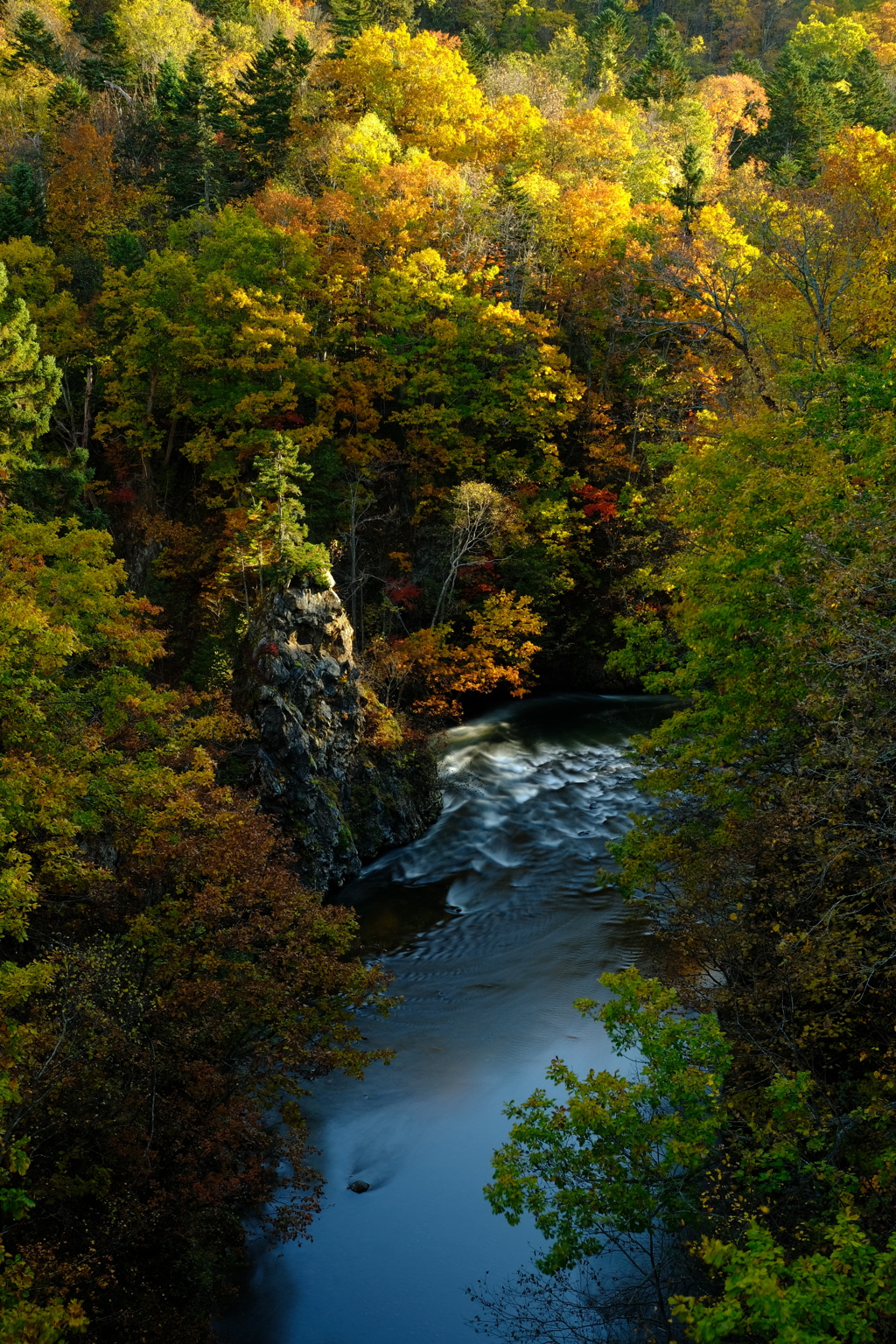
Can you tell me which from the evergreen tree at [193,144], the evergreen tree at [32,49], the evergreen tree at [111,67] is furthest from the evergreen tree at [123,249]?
the evergreen tree at [32,49]

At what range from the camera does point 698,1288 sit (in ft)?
31.1

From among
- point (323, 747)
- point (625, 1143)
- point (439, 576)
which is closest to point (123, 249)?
point (439, 576)

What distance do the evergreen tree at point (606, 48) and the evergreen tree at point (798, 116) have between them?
9214 millimetres

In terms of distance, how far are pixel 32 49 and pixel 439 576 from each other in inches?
1591

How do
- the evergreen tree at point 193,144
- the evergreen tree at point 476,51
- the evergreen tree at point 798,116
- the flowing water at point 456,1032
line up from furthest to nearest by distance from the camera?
the evergreen tree at point 476,51 < the evergreen tree at point 798,116 < the evergreen tree at point 193,144 < the flowing water at point 456,1032

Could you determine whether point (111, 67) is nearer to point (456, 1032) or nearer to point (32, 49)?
point (32, 49)

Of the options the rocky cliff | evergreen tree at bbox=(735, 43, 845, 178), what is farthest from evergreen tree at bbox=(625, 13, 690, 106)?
the rocky cliff

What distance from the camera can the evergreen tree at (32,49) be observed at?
150 ft

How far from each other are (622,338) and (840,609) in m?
28.2

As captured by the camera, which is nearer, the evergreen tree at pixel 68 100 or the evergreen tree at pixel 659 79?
the evergreen tree at pixel 68 100

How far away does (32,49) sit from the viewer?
4631 cm

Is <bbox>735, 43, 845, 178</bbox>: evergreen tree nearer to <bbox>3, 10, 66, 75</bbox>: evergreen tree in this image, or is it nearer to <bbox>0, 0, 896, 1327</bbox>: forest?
<bbox>0, 0, 896, 1327</bbox>: forest

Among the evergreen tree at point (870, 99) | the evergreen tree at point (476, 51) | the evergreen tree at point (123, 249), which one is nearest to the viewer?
the evergreen tree at point (123, 249)

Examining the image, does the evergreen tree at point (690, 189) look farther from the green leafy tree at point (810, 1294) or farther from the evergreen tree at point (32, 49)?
the evergreen tree at point (32, 49)
